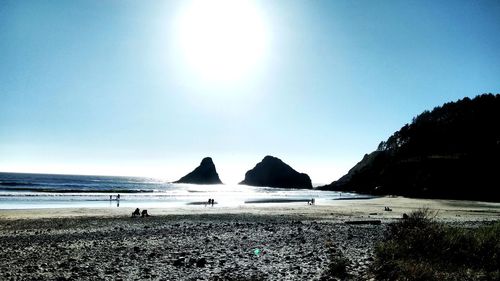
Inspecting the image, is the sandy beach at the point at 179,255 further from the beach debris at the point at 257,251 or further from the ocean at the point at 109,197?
the ocean at the point at 109,197

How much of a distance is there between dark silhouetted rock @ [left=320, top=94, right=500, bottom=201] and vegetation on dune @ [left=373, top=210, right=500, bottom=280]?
77.2m

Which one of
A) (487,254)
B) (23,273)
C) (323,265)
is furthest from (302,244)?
(23,273)

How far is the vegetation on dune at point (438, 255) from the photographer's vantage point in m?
8.44

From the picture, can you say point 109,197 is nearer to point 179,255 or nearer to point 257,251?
point 179,255

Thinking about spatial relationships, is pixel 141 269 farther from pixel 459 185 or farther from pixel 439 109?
pixel 439 109

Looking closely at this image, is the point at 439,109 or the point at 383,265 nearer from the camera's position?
the point at 383,265

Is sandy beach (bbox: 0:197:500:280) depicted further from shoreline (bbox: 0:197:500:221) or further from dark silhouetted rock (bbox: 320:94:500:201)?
dark silhouetted rock (bbox: 320:94:500:201)

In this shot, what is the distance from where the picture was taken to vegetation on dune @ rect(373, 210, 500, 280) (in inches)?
332

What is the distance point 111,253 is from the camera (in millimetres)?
13156

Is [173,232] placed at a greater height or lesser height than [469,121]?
lesser

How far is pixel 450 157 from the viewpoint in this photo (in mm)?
91188

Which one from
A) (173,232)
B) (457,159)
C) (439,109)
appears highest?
(439,109)

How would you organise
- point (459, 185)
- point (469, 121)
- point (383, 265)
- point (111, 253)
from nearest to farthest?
point (383, 265) < point (111, 253) < point (459, 185) < point (469, 121)

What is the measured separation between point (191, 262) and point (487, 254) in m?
9.90
